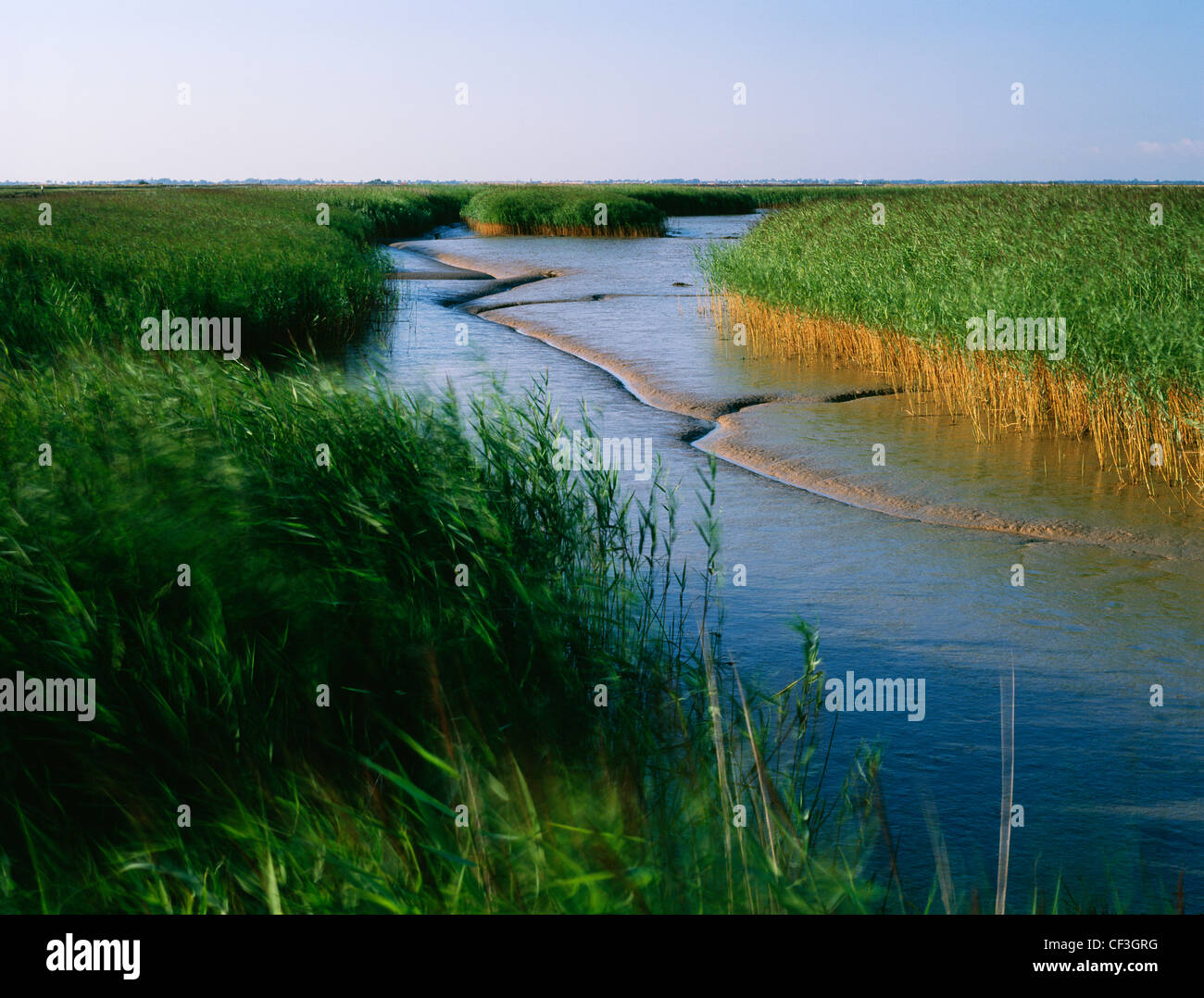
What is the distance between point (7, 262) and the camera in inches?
514

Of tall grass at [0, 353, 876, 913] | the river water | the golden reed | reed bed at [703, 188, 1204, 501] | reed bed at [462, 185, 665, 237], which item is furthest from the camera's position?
reed bed at [462, 185, 665, 237]

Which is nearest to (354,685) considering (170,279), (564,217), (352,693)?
(352,693)

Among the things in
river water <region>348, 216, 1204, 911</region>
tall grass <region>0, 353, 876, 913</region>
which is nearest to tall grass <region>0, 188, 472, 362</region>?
river water <region>348, 216, 1204, 911</region>

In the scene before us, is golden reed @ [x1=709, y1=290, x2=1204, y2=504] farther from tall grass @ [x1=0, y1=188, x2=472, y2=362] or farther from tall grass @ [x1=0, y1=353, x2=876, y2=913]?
tall grass @ [x1=0, y1=188, x2=472, y2=362]

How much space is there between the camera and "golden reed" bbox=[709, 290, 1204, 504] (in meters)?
8.38

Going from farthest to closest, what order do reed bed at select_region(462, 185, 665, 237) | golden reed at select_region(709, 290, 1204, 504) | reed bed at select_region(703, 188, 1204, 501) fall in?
reed bed at select_region(462, 185, 665, 237) < reed bed at select_region(703, 188, 1204, 501) < golden reed at select_region(709, 290, 1204, 504)

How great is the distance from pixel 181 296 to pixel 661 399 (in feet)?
17.2

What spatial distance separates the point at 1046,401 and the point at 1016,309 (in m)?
0.86

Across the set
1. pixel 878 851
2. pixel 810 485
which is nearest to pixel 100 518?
pixel 878 851

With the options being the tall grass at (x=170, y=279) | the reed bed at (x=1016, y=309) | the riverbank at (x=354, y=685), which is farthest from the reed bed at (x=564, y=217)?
the riverbank at (x=354, y=685)

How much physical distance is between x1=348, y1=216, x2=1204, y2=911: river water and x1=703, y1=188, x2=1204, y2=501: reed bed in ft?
1.35

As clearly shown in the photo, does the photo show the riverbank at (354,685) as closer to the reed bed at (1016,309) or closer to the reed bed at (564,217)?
the reed bed at (1016,309)

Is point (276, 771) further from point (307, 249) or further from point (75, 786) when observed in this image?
point (307, 249)

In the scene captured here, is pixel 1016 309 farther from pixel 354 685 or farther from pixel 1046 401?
pixel 354 685
